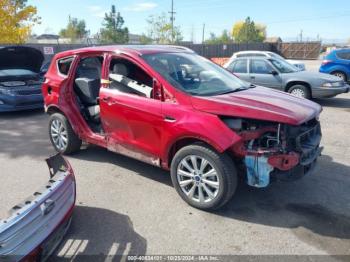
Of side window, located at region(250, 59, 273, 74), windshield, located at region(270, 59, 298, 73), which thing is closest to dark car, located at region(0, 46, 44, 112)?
side window, located at region(250, 59, 273, 74)

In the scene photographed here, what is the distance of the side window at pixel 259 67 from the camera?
9.79m

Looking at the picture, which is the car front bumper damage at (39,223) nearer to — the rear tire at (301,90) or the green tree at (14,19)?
the rear tire at (301,90)

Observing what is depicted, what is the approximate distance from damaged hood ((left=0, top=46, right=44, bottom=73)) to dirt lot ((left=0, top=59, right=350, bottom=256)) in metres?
4.23

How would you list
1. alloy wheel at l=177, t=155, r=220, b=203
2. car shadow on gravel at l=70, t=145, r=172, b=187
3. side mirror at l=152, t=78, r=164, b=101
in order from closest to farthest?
alloy wheel at l=177, t=155, r=220, b=203 < side mirror at l=152, t=78, r=164, b=101 < car shadow on gravel at l=70, t=145, r=172, b=187

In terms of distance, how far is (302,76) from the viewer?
944 centimetres

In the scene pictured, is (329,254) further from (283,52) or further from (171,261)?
(283,52)

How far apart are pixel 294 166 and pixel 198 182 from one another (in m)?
1.04

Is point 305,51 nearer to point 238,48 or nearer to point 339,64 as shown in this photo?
point 238,48

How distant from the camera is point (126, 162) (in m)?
5.10

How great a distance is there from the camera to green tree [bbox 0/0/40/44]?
18.8 metres

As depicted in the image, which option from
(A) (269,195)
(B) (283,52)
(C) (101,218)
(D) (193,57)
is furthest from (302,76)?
(B) (283,52)

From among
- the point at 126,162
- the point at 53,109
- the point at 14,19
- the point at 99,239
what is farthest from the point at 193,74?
the point at 14,19

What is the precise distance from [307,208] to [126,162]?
272cm

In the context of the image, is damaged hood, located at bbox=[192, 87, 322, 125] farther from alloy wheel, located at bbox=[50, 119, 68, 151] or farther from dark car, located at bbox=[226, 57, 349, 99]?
dark car, located at bbox=[226, 57, 349, 99]
